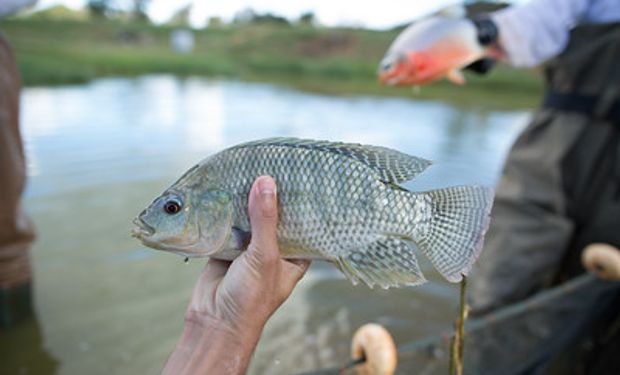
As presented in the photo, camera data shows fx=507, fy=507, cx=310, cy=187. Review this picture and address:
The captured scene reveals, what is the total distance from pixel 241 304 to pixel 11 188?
2.95m

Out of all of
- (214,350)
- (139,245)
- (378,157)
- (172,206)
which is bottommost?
(139,245)

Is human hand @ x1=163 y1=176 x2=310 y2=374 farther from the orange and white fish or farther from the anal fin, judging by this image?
the orange and white fish

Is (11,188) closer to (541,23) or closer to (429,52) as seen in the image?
(429,52)

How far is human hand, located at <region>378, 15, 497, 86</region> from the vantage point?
2.77 metres

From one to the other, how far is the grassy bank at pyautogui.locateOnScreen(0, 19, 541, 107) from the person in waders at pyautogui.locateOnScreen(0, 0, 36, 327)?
5.47 m

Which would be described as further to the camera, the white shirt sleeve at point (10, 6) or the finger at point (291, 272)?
the white shirt sleeve at point (10, 6)

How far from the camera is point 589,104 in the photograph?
3.64 metres

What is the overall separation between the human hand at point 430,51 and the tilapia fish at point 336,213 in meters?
1.34

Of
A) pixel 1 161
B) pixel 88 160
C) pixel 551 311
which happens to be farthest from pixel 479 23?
pixel 88 160

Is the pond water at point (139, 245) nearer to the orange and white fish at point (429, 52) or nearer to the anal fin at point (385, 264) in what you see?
the orange and white fish at point (429, 52)

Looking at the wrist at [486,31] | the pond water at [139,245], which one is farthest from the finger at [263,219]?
the pond water at [139,245]

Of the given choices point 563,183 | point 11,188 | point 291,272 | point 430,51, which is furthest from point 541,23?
point 11,188

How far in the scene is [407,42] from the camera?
2826mm

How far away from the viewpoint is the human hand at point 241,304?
4.77 feet
